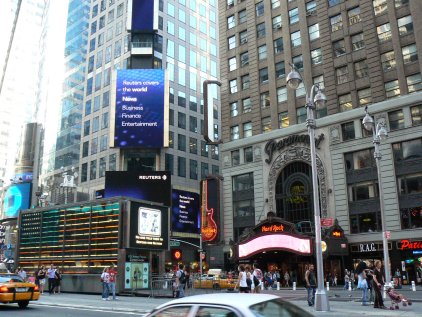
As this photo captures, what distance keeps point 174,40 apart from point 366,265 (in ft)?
209

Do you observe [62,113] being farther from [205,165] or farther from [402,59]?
[402,59]

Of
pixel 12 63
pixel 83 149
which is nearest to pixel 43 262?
pixel 83 149

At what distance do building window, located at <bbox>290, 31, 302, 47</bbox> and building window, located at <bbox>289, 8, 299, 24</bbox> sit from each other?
1.52 m

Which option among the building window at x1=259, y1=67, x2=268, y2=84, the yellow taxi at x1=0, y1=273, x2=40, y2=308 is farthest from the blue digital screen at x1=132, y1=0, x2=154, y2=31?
Answer: the yellow taxi at x1=0, y1=273, x2=40, y2=308

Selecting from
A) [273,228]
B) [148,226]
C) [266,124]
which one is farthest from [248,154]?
[148,226]

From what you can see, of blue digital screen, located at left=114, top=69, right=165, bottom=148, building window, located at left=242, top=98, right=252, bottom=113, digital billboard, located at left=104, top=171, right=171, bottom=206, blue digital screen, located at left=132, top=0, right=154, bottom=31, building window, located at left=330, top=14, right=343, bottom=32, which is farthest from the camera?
blue digital screen, located at left=132, top=0, right=154, bottom=31

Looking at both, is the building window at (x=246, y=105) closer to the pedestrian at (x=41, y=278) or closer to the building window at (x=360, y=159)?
the building window at (x=360, y=159)

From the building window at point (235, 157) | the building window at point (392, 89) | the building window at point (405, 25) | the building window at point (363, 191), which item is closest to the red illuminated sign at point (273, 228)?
the building window at point (363, 191)

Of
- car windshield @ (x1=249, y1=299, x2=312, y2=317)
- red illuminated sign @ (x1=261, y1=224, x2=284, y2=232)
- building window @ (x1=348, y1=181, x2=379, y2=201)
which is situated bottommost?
car windshield @ (x1=249, y1=299, x2=312, y2=317)

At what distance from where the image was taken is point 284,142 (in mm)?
50094

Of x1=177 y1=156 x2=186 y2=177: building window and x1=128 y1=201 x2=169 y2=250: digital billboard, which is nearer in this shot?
x1=128 y1=201 x2=169 y2=250: digital billboard

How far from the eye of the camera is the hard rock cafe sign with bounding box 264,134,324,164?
4822 centimetres

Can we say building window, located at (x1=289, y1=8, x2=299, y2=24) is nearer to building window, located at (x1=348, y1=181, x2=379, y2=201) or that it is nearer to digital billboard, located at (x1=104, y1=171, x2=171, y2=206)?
building window, located at (x1=348, y1=181, x2=379, y2=201)

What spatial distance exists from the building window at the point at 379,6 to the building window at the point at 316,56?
691cm
